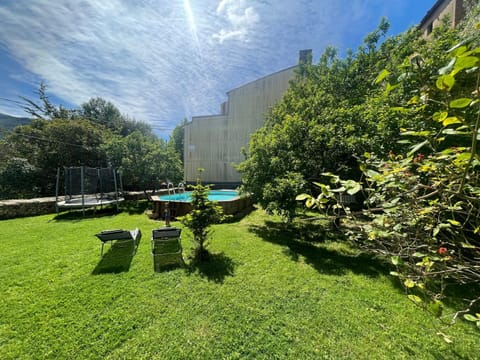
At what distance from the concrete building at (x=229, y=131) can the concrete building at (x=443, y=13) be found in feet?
35.5

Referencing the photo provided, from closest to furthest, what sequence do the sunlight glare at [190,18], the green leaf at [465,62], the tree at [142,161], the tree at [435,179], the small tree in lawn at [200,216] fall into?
the green leaf at [465,62], the tree at [435,179], the small tree in lawn at [200,216], the sunlight glare at [190,18], the tree at [142,161]

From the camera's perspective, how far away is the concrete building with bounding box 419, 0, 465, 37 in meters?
10.6

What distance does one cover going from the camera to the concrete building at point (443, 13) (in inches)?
419

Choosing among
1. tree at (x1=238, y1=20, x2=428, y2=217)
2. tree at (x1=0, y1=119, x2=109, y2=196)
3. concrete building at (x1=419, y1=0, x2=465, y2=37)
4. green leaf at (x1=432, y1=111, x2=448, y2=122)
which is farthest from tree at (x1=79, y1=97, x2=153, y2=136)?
concrete building at (x1=419, y1=0, x2=465, y2=37)

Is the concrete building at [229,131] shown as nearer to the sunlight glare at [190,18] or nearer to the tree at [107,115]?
the sunlight glare at [190,18]

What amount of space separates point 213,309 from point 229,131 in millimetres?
16603

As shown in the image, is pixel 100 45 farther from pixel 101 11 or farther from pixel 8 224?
pixel 8 224

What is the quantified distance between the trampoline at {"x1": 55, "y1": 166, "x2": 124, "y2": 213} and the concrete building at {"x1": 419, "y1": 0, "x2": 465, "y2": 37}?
19.3 metres

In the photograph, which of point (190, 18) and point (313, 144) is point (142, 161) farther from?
point (313, 144)

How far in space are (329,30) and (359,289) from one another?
37.3ft

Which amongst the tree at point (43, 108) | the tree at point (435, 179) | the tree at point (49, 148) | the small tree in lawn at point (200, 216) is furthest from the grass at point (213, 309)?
the tree at point (43, 108)

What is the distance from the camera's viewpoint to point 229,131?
17.7m

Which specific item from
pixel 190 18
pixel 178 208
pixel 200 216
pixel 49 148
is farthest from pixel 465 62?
pixel 49 148

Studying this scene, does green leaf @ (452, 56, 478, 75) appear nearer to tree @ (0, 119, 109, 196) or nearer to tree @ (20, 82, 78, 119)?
tree @ (0, 119, 109, 196)
